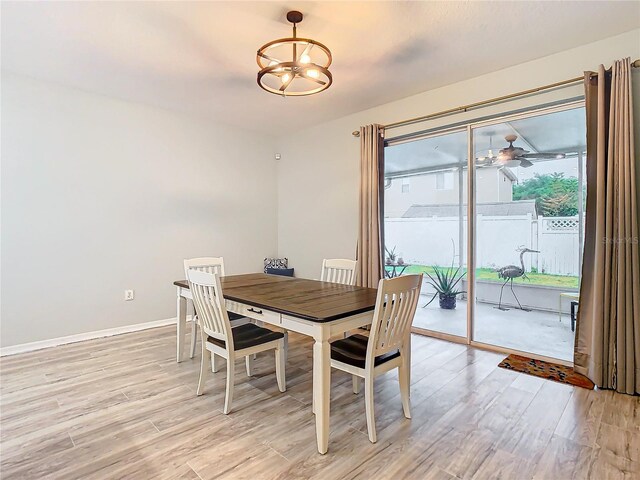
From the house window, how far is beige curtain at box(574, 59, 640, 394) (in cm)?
128

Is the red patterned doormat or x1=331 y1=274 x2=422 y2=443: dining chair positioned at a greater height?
x1=331 y1=274 x2=422 y2=443: dining chair

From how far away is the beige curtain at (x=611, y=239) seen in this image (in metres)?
2.47

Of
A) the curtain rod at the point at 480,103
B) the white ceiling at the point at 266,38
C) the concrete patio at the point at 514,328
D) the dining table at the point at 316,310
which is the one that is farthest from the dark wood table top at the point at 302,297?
the curtain rod at the point at 480,103

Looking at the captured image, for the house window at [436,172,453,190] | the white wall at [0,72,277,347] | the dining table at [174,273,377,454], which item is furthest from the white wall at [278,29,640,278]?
the dining table at [174,273,377,454]

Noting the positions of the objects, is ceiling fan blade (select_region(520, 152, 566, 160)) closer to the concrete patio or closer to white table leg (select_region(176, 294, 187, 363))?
the concrete patio

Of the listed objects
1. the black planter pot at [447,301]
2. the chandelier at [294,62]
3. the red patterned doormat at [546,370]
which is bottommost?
the red patterned doormat at [546,370]

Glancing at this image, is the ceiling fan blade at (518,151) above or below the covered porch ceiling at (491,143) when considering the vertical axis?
below

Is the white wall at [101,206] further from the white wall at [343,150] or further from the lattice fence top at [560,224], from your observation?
the lattice fence top at [560,224]

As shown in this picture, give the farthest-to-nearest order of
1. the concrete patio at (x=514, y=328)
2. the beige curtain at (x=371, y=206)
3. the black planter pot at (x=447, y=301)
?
the beige curtain at (x=371, y=206) < the black planter pot at (x=447, y=301) < the concrete patio at (x=514, y=328)

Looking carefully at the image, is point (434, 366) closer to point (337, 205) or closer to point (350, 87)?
point (337, 205)

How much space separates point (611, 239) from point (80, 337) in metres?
4.97

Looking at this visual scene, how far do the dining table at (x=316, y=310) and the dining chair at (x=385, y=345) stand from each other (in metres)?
0.13

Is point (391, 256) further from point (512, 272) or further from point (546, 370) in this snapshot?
point (546, 370)

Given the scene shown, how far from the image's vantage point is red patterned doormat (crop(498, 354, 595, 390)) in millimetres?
2662
